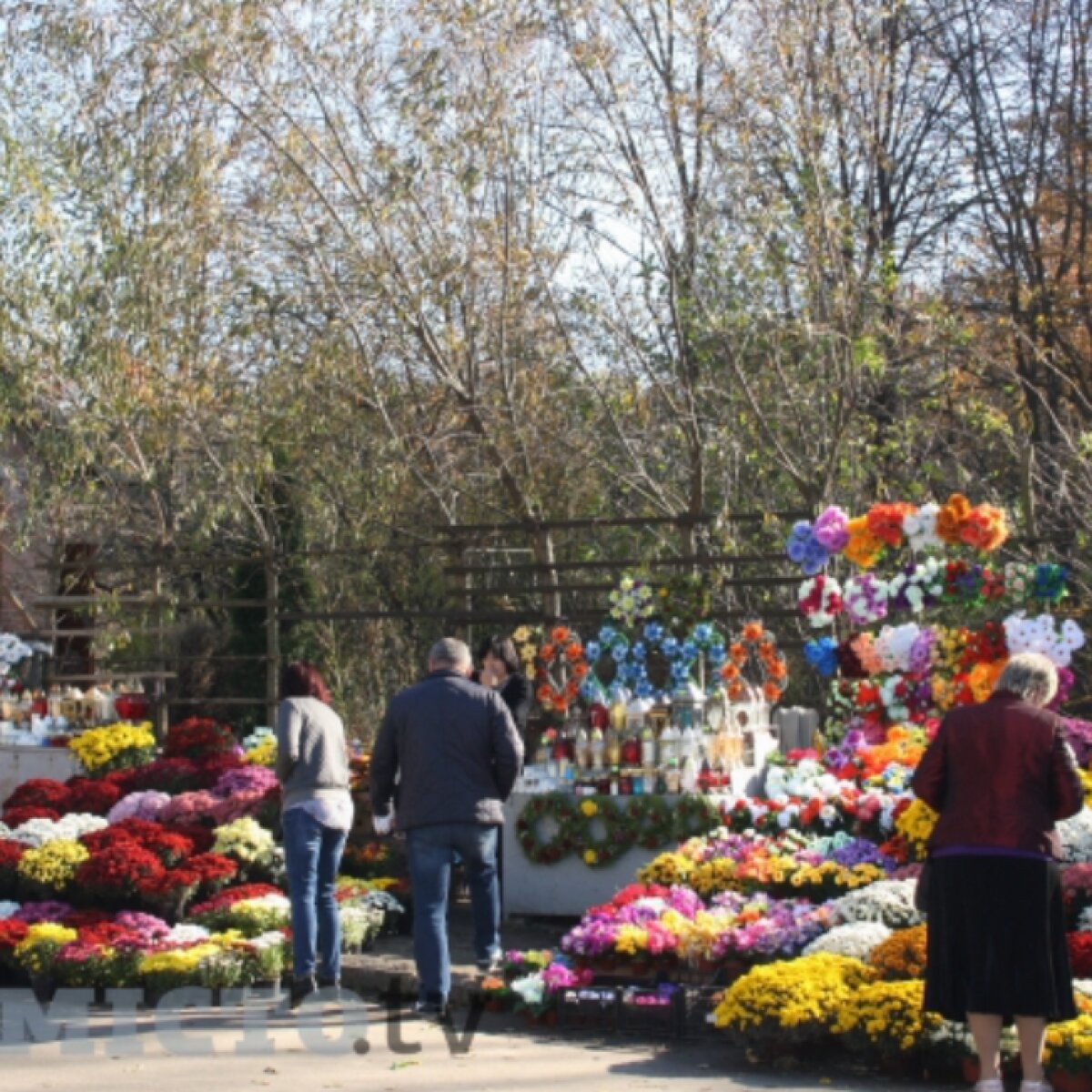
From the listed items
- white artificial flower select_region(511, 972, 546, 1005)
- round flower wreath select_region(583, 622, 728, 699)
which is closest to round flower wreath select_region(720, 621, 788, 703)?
round flower wreath select_region(583, 622, 728, 699)

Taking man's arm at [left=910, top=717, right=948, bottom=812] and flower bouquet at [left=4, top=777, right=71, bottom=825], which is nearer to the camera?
man's arm at [left=910, top=717, right=948, bottom=812]

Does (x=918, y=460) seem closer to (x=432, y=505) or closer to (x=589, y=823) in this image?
(x=432, y=505)

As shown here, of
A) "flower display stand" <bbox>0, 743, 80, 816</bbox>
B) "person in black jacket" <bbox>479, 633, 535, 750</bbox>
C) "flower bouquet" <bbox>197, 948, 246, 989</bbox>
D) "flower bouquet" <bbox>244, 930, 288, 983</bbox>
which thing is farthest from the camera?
"flower display stand" <bbox>0, 743, 80, 816</bbox>

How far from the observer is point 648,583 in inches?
476

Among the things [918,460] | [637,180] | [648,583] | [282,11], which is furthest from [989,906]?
[918,460]

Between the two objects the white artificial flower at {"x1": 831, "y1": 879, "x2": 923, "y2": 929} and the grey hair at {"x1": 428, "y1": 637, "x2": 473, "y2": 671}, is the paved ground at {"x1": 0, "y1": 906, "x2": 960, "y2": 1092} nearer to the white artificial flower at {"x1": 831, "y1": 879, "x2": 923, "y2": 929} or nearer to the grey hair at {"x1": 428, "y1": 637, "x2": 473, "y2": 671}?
the white artificial flower at {"x1": 831, "y1": 879, "x2": 923, "y2": 929}

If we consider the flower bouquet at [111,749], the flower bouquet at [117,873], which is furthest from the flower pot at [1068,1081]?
the flower bouquet at [111,749]

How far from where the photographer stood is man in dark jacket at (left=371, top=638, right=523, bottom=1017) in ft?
25.8

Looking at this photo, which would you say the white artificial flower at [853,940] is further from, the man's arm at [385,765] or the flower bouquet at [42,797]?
the flower bouquet at [42,797]

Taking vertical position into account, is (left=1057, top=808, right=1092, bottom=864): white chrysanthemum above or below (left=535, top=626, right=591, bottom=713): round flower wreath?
below

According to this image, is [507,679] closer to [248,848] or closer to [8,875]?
[248,848]

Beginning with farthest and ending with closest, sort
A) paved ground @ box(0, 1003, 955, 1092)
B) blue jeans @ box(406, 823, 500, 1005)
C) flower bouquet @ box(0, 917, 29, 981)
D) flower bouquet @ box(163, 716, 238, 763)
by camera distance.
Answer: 1. flower bouquet @ box(163, 716, 238, 763)
2. flower bouquet @ box(0, 917, 29, 981)
3. blue jeans @ box(406, 823, 500, 1005)
4. paved ground @ box(0, 1003, 955, 1092)

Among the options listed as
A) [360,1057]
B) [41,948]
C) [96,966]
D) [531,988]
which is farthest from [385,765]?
[41,948]

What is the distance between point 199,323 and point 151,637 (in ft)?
12.0
